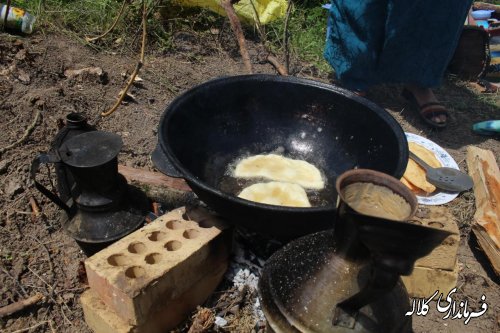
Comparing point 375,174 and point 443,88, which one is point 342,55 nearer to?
point 443,88

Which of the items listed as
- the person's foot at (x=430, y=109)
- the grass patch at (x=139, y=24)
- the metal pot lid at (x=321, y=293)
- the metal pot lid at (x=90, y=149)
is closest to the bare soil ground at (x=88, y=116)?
the person's foot at (x=430, y=109)

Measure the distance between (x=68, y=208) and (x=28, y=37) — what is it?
3062 millimetres

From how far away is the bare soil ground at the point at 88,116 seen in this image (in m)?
2.46

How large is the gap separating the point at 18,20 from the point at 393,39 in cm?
394

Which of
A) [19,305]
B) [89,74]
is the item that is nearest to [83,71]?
[89,74]

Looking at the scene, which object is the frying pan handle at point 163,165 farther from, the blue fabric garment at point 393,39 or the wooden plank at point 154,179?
the blue fabric garment at point 393,39

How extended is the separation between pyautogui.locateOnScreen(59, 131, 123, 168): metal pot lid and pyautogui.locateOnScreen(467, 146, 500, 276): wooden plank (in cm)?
243

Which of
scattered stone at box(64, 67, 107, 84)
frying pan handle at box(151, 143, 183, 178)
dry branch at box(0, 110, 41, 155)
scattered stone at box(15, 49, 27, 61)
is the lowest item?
dry branch at box(0, 110, 41, 155)

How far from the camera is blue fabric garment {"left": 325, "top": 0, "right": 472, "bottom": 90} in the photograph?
12.9 feet

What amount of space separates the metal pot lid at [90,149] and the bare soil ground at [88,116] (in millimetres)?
647

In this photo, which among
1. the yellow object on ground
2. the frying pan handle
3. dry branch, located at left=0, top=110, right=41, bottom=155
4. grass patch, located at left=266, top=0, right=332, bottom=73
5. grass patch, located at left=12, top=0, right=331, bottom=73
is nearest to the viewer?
the frying pan handle

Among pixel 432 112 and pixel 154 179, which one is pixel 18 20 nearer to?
pixel 154 179

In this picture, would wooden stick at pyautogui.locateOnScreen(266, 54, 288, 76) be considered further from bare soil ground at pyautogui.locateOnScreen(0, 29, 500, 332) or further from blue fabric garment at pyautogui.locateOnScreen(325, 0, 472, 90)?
blue fabric garment at pyautogui.locateOnScreen(325, 0, 472, 90)

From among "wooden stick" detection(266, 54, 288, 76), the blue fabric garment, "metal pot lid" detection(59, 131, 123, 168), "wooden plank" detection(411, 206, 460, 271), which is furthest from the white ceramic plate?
"metal pot lid" detection(59, 131, 123, 168)
